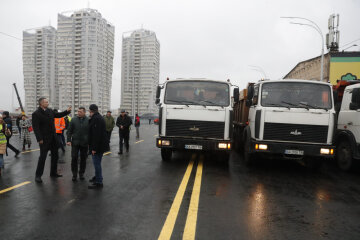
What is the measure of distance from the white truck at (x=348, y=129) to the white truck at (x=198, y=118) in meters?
3.35

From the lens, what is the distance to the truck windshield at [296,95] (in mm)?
7680

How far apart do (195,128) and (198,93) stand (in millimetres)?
1145

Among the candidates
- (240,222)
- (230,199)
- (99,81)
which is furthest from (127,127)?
(99,81)

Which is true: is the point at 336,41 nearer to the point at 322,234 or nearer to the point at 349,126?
the point at 349,126

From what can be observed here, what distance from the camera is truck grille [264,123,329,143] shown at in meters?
7.44

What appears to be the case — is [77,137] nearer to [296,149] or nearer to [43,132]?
[43,132]

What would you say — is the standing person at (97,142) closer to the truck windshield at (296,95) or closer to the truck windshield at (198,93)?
the truck windshield at (198,93)

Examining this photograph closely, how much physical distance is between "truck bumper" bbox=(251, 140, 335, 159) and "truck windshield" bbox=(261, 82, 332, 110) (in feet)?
3.47

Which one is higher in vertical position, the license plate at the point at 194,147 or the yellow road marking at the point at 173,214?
the license plate at the point at 194,147

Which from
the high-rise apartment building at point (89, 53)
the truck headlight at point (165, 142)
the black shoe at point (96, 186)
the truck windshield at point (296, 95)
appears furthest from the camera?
the high-rise apartment building at point (89, 53)

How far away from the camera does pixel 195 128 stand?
26.7 feet

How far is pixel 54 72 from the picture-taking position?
104 meters

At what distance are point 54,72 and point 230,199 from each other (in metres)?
111

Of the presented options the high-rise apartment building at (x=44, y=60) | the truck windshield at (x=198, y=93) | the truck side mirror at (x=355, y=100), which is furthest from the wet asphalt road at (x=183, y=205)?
the high-rise apartment building at (x=44, y=60)
